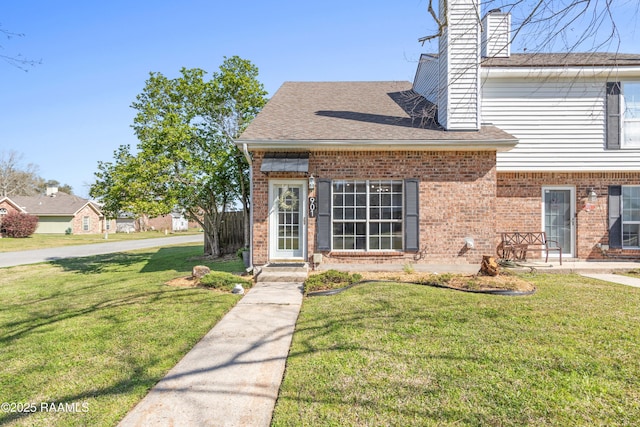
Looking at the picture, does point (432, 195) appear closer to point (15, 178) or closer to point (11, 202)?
point (11, 202)

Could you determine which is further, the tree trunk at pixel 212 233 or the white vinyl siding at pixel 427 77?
the tree trunk at pixel 212 233

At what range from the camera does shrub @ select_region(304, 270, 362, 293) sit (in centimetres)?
596

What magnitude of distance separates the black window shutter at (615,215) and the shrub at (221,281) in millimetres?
9595

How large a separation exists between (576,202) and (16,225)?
35984mm

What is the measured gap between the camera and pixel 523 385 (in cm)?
264

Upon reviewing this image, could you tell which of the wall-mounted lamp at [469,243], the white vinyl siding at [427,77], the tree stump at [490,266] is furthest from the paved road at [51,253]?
the white vinyl siding at [427,77]

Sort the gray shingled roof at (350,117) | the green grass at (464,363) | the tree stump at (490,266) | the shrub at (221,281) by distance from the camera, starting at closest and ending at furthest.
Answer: the green grass at (464,363), the shrub at (221,281), the tree stump at (490,266), the gray shingled roof at (350,117)

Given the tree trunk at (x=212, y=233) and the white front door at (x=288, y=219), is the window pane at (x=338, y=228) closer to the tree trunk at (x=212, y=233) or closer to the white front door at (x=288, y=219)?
the white front door at (x=288, y=219)

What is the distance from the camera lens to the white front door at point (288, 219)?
7926 mm

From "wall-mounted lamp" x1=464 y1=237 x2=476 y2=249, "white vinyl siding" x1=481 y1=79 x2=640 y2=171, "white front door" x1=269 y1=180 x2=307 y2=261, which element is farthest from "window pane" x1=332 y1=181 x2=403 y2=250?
"white vinyl siding" x1=481 y1=79 x2=640 y2=171

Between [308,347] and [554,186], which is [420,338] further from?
[554,186]

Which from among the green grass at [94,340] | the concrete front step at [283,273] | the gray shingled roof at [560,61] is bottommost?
the green grass at [94,340]

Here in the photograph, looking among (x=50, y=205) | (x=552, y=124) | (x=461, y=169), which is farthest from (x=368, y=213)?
(x=50, y=205)

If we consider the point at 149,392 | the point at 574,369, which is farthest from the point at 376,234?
the point at 149,392
